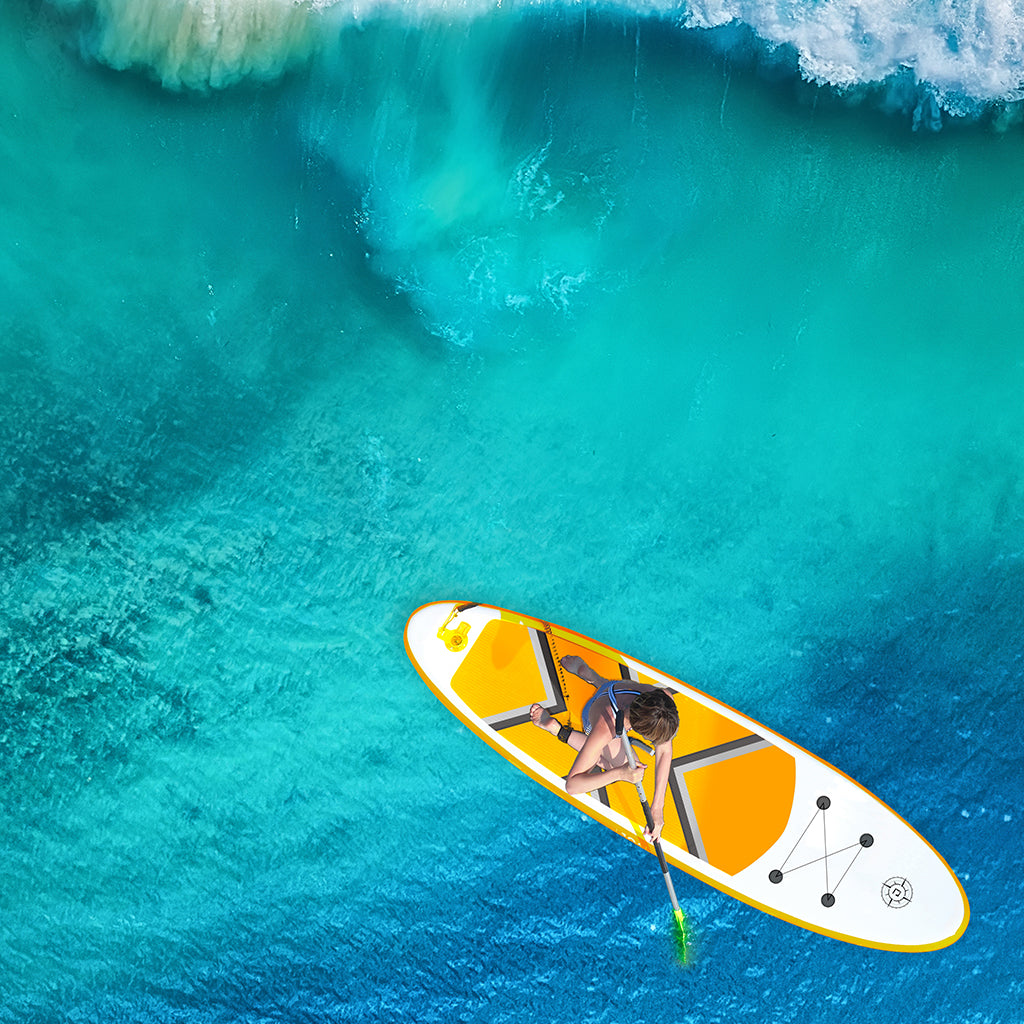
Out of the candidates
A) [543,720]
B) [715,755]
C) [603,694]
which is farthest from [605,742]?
[715,755]

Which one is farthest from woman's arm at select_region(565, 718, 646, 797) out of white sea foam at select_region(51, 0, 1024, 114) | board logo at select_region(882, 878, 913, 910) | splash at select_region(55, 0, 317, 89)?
splash at select_region(55, 0, 317, 89)

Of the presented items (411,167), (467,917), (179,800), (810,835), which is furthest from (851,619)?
(179,800)

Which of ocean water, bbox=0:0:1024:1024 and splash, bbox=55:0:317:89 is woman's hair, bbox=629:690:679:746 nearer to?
ocean water, bbox=0:0:1024:1024

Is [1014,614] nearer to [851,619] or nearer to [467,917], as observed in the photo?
[851,619]

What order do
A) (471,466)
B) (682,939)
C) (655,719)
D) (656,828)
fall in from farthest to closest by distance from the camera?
(682,939) < (471,466) < (656,828) < (655,719)

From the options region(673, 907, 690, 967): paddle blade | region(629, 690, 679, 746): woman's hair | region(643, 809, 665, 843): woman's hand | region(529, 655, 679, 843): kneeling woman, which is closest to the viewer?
region(629, 690, 679, 746): woman's hair

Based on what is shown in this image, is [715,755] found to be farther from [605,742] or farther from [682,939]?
[682,939]
